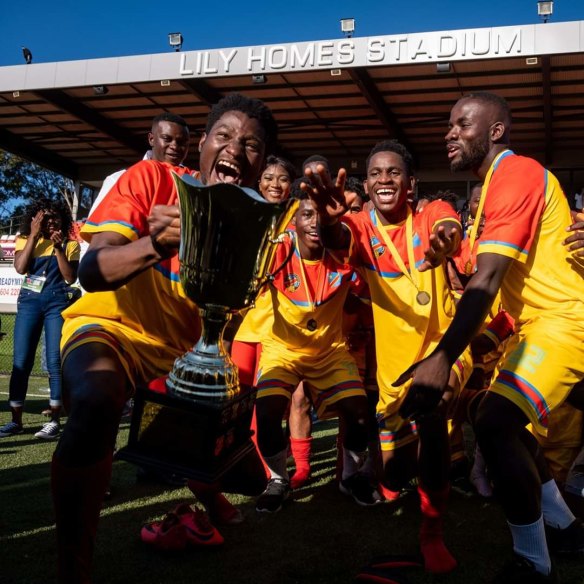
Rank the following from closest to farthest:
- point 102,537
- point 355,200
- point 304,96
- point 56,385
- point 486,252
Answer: point 486,252 < point 102,537 < point 355,200 < point 56,385 < point 304,96

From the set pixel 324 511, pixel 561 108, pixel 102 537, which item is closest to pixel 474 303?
pixel 324 511

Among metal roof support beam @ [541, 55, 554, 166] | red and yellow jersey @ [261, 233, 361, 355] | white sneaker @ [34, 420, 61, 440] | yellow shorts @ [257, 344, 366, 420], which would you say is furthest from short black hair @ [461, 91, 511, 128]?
metal roof support beam @ [541, 55, 554, 166]

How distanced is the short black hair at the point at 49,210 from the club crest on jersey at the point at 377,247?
3652 millimetres

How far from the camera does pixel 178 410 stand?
1897 mm

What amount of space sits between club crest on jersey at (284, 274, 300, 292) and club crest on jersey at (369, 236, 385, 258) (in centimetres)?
73

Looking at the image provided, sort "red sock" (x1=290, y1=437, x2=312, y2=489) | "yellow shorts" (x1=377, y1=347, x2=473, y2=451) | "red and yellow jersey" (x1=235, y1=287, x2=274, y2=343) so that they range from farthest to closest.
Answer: "red and yellow jersey" (x1=235, y1=287, x2=274, y2=343), "red sock" (x1=290, y1=437, x2=312, y2=489), "yellow shorts" (x1=377, y1=347, x2=473, y2=451)

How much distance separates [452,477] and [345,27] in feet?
34.3

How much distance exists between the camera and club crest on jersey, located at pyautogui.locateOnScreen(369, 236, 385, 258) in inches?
141

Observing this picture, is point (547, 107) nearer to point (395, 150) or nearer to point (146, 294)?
point (395, 150)

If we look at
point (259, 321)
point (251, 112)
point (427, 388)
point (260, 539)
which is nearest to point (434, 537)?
point (260, 539)

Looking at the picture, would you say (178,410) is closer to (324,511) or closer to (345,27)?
(324,511)

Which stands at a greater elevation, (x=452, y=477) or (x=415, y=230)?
(x=415, y=230)

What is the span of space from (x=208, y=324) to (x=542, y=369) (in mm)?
1485

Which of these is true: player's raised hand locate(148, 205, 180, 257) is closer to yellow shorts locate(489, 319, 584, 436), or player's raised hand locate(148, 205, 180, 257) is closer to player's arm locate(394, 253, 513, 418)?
player's arm locate(394, 253, 513, 418)
